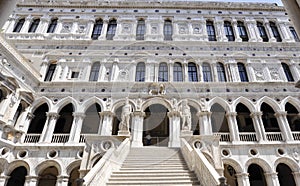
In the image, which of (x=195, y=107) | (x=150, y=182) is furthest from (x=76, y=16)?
(x=150, y=182)

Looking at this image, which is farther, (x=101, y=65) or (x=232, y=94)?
(x=101, y=65)

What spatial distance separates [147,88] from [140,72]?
1.73 m

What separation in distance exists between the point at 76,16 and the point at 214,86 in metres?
13.6

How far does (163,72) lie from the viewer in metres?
14.4

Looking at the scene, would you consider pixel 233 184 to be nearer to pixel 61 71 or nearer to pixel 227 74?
pixel 227 74

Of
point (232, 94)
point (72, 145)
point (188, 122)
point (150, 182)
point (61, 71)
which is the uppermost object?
point (61, 71)

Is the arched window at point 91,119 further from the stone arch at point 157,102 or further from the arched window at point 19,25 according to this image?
the arched window at point 19,25

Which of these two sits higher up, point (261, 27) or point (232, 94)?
point (261, 27)

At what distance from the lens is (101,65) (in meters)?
14.3

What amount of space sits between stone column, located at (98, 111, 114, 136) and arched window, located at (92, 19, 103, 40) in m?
7.46

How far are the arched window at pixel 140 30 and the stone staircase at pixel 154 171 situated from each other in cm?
1040

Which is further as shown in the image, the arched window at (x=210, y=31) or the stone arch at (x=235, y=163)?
the arched window at (x=210, y=31)

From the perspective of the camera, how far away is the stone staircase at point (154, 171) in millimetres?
6309

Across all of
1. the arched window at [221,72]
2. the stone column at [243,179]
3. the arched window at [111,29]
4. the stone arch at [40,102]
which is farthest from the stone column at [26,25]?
the stone column at [243,179]
